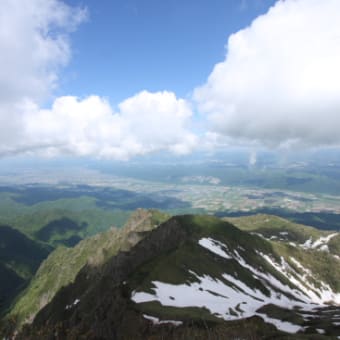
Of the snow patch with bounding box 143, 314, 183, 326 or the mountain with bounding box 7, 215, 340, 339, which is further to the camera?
the snow patch with bounding box 143, 314, 183, 326

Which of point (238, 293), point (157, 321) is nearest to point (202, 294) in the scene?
point (238, 293)

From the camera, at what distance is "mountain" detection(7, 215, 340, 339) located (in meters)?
56.2

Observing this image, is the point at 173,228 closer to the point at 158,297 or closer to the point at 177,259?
the point at 177,259

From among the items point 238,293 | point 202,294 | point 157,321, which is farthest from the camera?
point 238,293

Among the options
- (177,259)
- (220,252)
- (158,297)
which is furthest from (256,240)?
(158,297)

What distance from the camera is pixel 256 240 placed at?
192 m

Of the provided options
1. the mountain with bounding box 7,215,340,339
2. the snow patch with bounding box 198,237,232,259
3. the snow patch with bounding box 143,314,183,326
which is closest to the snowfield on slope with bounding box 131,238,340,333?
the snow patch with bounding box 198,237,232,259

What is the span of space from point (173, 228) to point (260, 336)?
12613 cm

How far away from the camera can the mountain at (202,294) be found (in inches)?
2215

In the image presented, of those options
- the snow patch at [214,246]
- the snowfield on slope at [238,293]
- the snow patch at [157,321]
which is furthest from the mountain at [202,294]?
the snow patch at [214,246]

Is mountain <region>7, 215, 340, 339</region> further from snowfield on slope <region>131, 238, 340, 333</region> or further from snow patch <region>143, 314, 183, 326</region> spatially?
snowfield on slope <region>131, 238, 340, 333</region>

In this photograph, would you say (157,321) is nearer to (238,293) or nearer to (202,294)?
(202,294)

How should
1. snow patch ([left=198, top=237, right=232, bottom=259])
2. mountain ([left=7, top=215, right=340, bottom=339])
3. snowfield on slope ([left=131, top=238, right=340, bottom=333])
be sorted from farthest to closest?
snow patch ([left=198, top=237, right=232, bottom=259]), snowfield on slope ([left=131, top=238, right=340, bottom=333]), mountain ([left=7, top=215, right=340, bottom=339])

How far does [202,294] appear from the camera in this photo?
3452 inches
